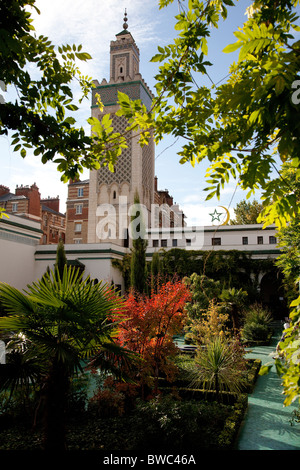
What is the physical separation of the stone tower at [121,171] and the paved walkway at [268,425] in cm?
2268

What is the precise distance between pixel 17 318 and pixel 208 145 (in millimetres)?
2832

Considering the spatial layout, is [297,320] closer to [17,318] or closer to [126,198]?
[17,318]

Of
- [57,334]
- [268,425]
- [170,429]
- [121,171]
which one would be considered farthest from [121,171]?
[57,334]

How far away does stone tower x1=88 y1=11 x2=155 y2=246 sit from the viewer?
3045cm

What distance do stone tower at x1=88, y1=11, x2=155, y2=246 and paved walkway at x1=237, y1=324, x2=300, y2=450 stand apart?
2268 cm

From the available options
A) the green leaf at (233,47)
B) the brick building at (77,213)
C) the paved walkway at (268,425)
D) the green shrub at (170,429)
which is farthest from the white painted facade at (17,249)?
the green leaf at (233,47)

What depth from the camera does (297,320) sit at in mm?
1734

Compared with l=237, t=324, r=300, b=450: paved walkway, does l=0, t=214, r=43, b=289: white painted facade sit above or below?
above

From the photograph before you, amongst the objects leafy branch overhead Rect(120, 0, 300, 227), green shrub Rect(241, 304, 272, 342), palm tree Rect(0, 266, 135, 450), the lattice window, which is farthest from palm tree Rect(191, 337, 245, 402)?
the lattice window

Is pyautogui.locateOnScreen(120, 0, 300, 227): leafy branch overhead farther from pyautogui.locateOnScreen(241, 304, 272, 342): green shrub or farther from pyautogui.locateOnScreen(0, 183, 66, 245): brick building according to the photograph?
pyautogui.locateOnScreen(0, 183, 66, 245): brick building

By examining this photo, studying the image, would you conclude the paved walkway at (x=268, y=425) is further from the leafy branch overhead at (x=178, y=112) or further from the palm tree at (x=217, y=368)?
the leafy branch overhead at (x=178, y=112)

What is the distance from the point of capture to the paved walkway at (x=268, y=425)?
17.2 ft

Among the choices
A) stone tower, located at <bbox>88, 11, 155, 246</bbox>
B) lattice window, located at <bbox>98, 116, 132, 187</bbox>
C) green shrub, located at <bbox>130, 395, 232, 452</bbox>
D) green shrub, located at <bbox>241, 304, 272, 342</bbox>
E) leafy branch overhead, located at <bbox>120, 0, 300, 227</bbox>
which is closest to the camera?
leafy branch overhead, located at <bbox>120, 0, 300, 227</bbox>
